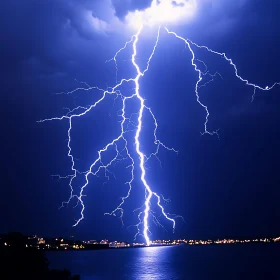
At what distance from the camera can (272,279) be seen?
79.0 ft

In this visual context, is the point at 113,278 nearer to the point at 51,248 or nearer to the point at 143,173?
the point at 143,173

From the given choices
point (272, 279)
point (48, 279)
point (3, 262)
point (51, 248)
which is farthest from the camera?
point (51, 248)

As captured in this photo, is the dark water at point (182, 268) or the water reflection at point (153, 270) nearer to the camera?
the dark water at point (182, 268)

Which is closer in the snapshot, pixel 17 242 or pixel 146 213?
pixel 17 242

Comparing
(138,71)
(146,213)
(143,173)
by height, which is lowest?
(146,213)

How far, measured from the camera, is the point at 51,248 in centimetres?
9394

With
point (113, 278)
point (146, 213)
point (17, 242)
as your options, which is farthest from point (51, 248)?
point (17, 242)

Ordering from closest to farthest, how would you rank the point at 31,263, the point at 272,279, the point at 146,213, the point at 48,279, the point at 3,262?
the point at 3,262 < the point at 31,263 < the point at 48,279 < the point at 146,213 < the point at 272,279

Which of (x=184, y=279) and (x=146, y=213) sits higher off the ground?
(x=146, y=213)

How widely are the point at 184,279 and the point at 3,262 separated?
17.5 metres

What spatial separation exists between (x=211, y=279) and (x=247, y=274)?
4.00m

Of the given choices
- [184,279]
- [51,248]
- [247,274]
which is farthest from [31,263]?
[51,248]

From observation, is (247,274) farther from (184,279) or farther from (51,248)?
(51,248)

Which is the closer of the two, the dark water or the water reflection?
the dark water
